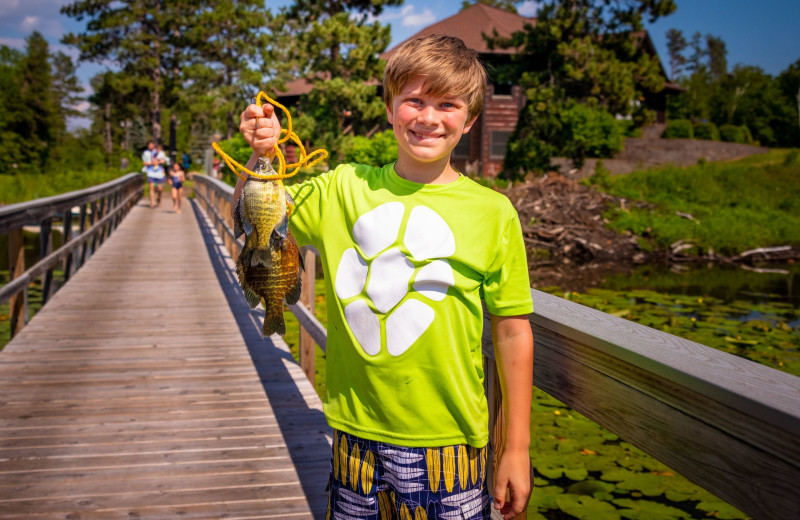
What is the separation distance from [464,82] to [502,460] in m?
0.93

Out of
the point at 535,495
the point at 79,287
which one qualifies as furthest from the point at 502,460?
the point at 79,287

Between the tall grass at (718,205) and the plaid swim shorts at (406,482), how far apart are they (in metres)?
17.7

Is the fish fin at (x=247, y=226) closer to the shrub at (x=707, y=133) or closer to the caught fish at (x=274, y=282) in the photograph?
the caught fish at (x=274, y=282)

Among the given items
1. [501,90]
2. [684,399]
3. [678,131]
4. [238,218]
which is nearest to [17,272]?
[238,218]

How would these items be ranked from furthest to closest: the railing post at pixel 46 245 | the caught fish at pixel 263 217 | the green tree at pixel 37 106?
the green tree at pixel 37 106 < the railing post at pixel 46 245 < the caught fish at pixel 263 217

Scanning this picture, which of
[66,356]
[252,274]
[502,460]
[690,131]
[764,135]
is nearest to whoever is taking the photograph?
[252,274]

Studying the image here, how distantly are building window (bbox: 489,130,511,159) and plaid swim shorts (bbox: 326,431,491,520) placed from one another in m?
30.8

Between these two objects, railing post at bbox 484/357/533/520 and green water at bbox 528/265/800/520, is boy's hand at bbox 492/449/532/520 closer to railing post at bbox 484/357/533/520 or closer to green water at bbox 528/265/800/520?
railing post at bbox 484/357/533/520

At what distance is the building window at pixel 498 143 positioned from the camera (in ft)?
104

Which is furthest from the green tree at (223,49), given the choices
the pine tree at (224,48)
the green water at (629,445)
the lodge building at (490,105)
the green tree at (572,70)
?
the green water at (629,445)

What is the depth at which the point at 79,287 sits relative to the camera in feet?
25.9

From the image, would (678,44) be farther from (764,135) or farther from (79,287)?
(79,287)

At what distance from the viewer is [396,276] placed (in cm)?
165

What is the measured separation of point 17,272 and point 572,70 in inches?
831
